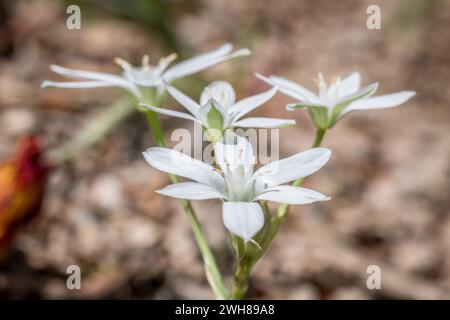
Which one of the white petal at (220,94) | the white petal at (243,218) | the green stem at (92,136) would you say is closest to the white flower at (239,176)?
the white petal at (243,218)

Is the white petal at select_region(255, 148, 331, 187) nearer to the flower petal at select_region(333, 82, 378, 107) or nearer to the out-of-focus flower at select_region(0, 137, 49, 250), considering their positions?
the flower petal at select_region(333, 82, 378, 107)

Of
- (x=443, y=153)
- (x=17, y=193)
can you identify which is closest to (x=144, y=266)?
(x=17, y=193)

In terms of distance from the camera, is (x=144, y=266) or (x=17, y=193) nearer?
(x=17, y=193)

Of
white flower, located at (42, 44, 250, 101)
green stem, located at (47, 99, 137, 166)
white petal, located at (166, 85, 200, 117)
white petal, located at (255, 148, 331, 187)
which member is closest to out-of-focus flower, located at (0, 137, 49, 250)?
green stem, located at (47, 99, 137, 166)

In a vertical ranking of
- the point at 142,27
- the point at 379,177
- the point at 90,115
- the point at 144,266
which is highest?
the point at 142,27

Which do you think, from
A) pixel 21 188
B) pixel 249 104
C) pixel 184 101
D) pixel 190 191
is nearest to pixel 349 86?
pixel 249 104

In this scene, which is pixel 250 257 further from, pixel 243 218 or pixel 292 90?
pixel 292 90

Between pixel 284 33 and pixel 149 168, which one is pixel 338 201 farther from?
pixel 284 33

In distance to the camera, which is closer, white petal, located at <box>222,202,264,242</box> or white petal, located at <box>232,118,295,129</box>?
white petal, located at <box>222,202,264,242</box>
